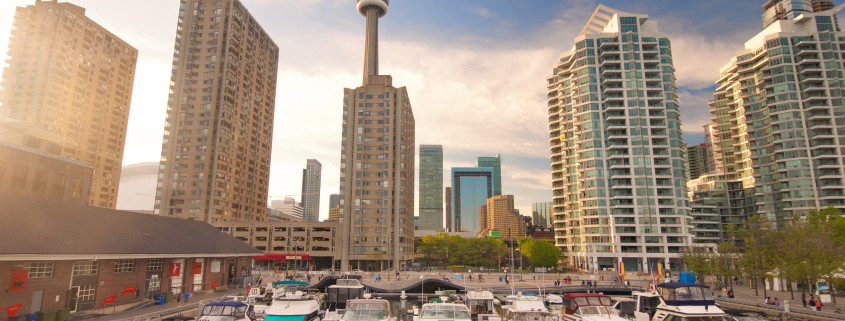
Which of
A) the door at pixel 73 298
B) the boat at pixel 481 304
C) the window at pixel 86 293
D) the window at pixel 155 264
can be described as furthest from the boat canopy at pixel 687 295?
the window at pixel 155 264

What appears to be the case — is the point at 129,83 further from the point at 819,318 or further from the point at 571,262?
the point at 819,318

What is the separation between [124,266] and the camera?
3966 centimetres

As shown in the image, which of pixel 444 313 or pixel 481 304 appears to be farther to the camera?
pixel 481 304

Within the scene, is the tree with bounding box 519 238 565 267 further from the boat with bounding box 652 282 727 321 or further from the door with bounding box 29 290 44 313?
the door with bounding box 29 290 44 313

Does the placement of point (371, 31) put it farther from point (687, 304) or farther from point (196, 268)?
point (687, 304)

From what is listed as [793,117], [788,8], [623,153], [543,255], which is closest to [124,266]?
[543,255]

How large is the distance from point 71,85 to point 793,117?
8138 inches

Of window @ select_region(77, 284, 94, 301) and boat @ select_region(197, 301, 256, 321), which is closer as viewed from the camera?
boat @ select_region(197, 301, 256, 321)

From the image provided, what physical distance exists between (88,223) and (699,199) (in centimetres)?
15568

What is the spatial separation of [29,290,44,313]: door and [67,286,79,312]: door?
6.48 feet

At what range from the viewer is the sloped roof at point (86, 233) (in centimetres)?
3003

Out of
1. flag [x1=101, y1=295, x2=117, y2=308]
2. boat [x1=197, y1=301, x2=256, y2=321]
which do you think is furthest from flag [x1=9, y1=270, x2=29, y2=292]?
boat [x1=197, y1=301, x2=256, y2=321]

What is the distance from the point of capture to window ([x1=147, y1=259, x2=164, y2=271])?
1683 inches

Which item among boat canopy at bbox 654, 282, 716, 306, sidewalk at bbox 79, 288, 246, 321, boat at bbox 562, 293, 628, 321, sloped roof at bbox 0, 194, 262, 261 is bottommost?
sidewalk at bbox 79, 288, 246, 321
